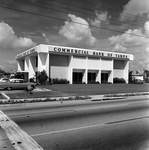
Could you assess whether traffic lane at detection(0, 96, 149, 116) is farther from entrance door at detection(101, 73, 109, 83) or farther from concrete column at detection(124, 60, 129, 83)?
concrete column at detection(124, 60, 129, 83)

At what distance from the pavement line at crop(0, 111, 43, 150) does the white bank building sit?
3149 centimetres

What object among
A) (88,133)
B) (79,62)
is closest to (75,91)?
(88,133)

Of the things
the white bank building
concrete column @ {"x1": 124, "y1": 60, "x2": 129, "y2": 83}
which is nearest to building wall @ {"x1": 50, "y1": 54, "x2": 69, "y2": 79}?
the white bank building

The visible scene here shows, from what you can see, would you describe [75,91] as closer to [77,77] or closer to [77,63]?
[77,63]

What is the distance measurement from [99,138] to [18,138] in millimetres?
2463

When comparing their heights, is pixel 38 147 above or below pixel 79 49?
below

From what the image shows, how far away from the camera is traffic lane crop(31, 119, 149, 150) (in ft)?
15.3

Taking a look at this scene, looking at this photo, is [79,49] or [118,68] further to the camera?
[118,68]

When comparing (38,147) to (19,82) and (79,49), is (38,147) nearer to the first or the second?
(19,82)

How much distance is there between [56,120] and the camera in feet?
24.8

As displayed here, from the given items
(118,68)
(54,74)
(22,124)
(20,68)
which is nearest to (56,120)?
(22,124)

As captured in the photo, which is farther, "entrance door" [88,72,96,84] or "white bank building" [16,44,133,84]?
"entrance door" [88,72,96,84]

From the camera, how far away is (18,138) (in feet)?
16.8

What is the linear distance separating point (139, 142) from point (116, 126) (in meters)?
1.67
